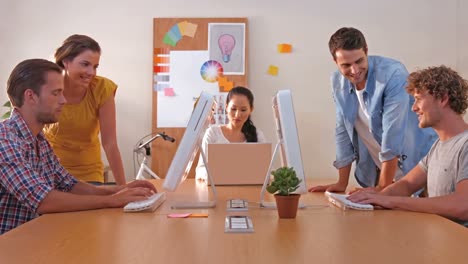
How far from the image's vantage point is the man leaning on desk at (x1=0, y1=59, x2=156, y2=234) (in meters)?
1.54

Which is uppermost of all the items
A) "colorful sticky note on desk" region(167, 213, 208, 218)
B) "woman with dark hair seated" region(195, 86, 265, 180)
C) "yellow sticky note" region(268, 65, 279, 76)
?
"yellow sticky note" region(268, 65, 279, 76)

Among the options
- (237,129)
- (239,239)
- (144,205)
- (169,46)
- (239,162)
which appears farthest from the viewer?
(169,46)

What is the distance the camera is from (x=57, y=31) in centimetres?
434

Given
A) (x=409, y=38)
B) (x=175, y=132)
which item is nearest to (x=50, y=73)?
(x=175, y=132)

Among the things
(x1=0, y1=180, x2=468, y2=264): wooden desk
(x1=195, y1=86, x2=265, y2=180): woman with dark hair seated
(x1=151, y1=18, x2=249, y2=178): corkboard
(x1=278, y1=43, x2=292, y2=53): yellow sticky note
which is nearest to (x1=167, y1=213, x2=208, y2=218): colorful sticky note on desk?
(x1=0, y1=180, x2=468, y2=264): wooden desk

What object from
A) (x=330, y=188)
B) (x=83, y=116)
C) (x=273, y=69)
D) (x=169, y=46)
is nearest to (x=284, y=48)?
(x=273, y=69)

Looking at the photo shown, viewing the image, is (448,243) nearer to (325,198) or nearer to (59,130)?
(325,198)

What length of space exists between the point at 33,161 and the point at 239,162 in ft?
3.36

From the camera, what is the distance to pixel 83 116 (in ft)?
7.34

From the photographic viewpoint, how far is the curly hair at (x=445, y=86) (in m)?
1.79

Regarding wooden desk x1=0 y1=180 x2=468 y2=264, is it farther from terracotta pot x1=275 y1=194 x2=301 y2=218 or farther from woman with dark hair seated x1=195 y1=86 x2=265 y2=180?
woman with dark hair seated x1=195 y1=86 x2=265 y2=180

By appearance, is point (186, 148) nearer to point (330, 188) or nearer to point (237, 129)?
point (330, 188)

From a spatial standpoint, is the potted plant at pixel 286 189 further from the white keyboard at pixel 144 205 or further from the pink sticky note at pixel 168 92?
the pink sticky note at pixel 168 92

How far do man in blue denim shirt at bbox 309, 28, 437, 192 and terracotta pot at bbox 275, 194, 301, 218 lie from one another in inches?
27.3
